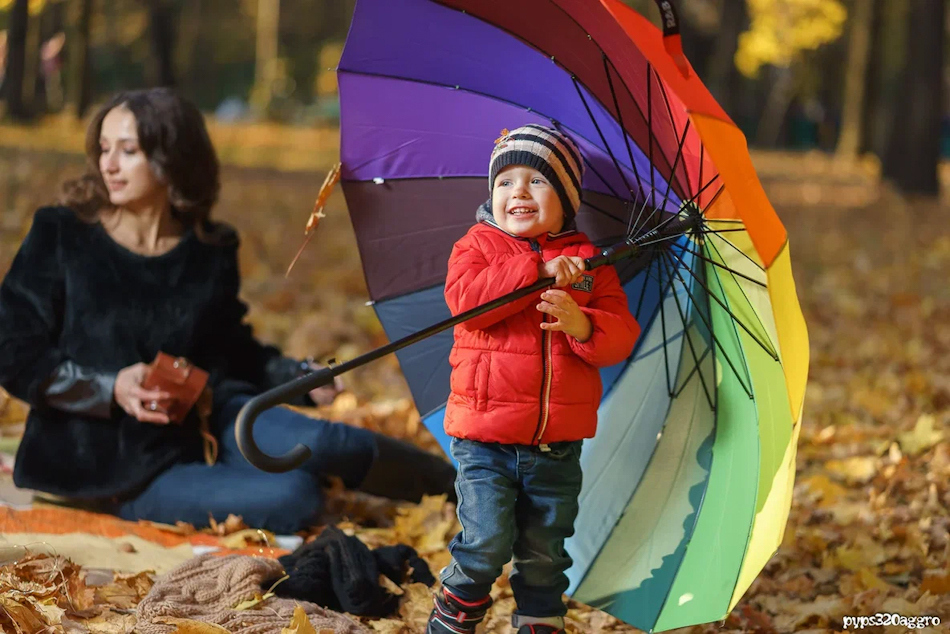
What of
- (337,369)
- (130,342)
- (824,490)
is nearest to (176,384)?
(130,342)

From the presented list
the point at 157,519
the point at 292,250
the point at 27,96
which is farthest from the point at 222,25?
the point at 157,519

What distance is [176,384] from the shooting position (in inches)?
154

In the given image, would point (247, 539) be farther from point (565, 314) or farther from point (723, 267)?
point (723, 267)

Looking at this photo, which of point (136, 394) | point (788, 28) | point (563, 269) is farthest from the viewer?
point (788, 28)

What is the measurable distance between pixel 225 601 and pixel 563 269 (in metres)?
1.44

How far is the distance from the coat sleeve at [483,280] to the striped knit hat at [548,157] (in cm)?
19

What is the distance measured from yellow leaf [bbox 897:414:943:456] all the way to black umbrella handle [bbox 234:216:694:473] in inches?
97.8

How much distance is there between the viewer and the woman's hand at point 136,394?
387 centimetres

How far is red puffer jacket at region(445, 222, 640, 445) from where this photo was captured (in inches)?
109

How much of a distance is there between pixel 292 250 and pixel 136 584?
659 centimetres

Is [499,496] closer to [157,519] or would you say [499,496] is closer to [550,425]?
[550,425]

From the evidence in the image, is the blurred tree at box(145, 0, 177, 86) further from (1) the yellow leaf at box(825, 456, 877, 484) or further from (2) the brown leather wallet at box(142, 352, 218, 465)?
(1) the yellow leaf at box(825, 456, 877, 484)

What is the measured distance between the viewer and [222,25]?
38.8m

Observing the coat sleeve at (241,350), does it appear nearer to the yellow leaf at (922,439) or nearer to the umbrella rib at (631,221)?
the umbrella rib at (631,221)
